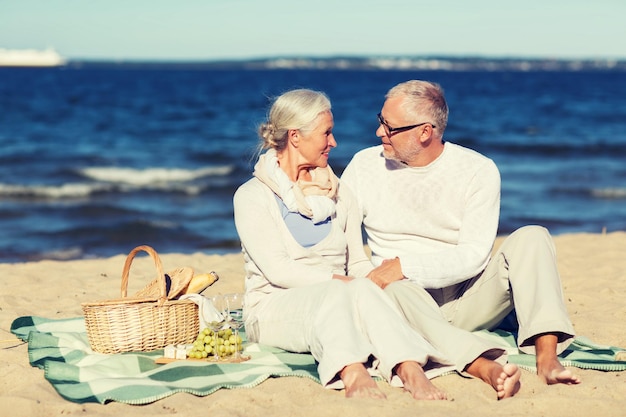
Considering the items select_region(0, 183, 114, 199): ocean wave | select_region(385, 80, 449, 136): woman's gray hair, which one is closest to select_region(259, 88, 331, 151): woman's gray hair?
select_region(385, 80, 449, 136): woman's gray hair

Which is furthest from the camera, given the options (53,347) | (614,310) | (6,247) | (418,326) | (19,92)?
(19,92)

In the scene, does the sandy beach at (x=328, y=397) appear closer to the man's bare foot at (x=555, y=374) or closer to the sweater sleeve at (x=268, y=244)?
the man's bare foot at (x=555, y=374)

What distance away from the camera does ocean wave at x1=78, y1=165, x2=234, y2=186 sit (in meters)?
15.9

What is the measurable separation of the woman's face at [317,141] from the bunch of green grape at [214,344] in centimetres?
112

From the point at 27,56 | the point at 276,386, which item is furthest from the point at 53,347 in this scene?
the point at 27,56

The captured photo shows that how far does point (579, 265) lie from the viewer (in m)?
7.66

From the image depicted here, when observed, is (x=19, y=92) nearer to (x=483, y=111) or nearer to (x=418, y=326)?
(x=483, y=111)

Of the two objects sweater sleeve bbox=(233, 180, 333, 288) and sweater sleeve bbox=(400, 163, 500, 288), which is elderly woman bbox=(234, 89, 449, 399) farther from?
sweater sleeve bbox=(400, 163, 500, 288)

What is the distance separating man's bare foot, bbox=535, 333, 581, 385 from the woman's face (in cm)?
161

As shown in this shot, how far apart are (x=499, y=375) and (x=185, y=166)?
14.4 metres

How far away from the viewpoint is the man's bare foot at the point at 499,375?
4.15 metres

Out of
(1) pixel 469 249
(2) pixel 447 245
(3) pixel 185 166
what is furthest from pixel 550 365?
(3) pixel 185 166

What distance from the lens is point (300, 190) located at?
15.9ft

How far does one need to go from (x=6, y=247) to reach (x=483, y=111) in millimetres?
25398
